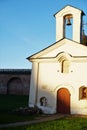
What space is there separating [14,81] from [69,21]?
18.8m

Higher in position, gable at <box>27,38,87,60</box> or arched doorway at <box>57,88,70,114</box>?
gable at <box>27,38,87,60</box>

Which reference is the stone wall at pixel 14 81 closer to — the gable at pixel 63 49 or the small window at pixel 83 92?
the gable at pixel 63 49

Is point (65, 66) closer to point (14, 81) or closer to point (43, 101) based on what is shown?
point (43, 101)

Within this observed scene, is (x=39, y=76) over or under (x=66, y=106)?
over

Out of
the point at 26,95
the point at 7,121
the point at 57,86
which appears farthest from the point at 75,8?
the point at 26,95

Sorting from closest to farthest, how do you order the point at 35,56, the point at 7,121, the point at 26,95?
1. the point at 7,121
2. the point at 35,56
3. the point at 26,95

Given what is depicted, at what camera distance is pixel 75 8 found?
84.9 feet

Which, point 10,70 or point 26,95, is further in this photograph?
point 10,70

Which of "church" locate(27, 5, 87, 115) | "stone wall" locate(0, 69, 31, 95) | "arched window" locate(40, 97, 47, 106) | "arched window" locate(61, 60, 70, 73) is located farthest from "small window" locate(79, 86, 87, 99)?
"stone wall" locate(0, 69, 31, 95)

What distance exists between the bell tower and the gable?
2.34 ft

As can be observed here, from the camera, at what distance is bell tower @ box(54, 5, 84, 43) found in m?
25.8

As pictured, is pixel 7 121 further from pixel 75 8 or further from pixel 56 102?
pixel 75 8

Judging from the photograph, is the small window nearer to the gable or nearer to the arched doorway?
the arched doorway

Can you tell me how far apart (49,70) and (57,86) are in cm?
130
